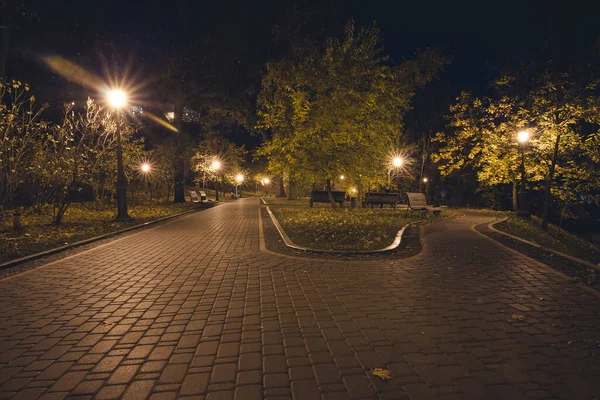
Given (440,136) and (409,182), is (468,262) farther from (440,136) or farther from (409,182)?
(409,182)

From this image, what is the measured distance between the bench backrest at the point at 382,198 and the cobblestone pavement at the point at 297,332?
13215mm

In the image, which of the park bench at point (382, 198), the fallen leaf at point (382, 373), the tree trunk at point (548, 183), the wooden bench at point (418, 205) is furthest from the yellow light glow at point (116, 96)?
the tree trunk at point (548, 183)

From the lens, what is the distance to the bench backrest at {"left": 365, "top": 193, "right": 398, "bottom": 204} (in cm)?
2008

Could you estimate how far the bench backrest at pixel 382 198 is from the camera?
2008 cm

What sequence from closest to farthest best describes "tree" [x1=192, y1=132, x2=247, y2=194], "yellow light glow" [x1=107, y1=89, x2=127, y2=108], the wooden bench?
1. "yellow light glow" [x1=107, y1=89, x2=127, y2=108]
2. the wooden bench
3. "tree" [x1=192, y1=132, x2=247, y2=194]

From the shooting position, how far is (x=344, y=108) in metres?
16.6

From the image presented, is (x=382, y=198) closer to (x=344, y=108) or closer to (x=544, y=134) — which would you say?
(x=344, y=108)

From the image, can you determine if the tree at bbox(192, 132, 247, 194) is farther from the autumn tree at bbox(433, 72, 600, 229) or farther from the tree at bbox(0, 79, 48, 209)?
the autumn tree at bbox(433, 72, 600, 229)

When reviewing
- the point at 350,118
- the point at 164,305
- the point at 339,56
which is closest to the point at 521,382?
the point at 164,305

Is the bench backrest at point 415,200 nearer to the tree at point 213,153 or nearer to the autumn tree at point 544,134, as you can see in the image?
the autumn tree at point 544,134

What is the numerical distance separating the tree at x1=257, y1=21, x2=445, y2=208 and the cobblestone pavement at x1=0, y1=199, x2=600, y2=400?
36.7 ft

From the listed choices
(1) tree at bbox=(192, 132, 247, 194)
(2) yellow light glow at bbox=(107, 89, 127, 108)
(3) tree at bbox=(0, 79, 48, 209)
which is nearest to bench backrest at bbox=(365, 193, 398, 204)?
(2) yellow light glow at bbox=(107, 89, 127, 108)

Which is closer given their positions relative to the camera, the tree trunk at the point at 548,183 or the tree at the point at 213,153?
the tree trunk at the point at 548,183

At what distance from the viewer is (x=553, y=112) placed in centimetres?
1239
